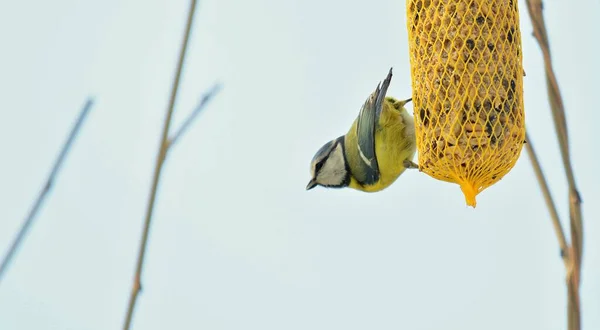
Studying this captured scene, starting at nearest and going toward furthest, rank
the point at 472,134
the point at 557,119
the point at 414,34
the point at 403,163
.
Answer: the point at 557,119 < the point at 472,134 < the point at 414,34 < the point at 403,163

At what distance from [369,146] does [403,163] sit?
18cm

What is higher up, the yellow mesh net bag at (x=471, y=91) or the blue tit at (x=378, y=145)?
the yellow mesh net bag at (x=471, y=91)

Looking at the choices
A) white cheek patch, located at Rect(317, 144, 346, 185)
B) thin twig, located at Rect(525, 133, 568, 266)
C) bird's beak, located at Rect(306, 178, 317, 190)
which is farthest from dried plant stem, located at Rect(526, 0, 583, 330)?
bird's beak, located at Rect(306, 178, 317, 190)

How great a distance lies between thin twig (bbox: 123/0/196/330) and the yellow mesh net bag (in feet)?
3.88

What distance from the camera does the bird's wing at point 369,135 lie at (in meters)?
3.20

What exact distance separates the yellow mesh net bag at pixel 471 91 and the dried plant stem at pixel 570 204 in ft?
2.88

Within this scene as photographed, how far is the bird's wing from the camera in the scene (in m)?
3.20

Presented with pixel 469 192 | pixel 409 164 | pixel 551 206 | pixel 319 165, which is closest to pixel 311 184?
pixel 319 165

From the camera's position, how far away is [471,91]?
7.25ft

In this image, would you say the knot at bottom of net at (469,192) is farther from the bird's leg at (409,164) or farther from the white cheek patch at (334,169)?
the white cheek patch at (334,169)

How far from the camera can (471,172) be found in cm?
224

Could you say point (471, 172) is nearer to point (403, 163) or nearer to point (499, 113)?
point (499, 113)

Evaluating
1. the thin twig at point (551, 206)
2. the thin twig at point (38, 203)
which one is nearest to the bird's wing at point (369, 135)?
the thin twig at point (551, 206)

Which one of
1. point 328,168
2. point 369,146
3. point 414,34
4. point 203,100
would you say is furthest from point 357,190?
point 203,100
